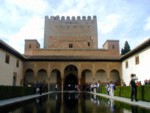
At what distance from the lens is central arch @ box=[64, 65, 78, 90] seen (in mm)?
40094

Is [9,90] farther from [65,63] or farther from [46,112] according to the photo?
[65,63]

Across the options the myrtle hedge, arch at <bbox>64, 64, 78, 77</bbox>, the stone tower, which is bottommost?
the myrtle hedge

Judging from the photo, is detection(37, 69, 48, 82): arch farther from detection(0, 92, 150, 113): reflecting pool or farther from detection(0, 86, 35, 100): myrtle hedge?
Result: detection(0, 92, 150, 113): reflecting pool

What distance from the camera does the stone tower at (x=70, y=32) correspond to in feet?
165

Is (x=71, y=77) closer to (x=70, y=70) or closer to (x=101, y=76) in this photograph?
(x=70, y=70)

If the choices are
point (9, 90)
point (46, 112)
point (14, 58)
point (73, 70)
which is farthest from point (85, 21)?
point (46, 112)

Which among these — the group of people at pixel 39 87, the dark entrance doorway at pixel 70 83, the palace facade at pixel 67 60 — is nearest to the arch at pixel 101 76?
the palace facade at pixel 67 60

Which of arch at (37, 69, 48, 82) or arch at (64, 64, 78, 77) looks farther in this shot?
arch at (64, 64, 78, 77)

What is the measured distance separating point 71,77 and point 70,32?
1362 centimetres

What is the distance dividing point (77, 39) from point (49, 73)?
1604 centimetres

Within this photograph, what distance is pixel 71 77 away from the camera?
41.1 metres

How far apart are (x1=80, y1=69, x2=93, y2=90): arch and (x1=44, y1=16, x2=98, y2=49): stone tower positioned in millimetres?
11540

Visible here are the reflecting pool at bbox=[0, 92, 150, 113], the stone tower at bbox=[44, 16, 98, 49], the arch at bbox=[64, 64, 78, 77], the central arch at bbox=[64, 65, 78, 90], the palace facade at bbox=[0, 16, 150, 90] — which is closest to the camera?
the reflecting pool at bbox=[0, 92, 150, 113]

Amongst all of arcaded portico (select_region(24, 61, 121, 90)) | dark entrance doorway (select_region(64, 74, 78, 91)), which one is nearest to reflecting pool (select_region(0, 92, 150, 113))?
arcaded portico (select_region(24, 61, 121, 90))
